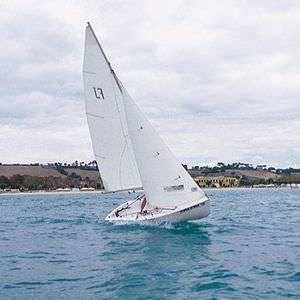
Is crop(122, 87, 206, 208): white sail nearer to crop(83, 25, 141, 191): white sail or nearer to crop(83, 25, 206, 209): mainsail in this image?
crop(83, 25, 206, 209): mainsail

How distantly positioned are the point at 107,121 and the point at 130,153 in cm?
274

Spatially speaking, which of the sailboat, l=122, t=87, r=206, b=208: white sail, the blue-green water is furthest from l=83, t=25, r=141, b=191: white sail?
the blue-green water

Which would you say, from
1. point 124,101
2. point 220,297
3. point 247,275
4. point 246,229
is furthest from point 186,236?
point 220,297

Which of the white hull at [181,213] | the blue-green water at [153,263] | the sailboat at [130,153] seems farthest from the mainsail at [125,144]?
the blue-green water at [153,263]

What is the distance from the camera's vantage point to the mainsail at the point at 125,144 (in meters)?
36.4

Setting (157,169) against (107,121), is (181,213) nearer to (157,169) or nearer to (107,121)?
(157,169)

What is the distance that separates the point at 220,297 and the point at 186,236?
53.3ft

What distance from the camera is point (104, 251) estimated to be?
27.2 metres

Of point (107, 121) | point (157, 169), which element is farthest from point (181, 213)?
point (107, 121)

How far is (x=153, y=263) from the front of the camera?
23.2m

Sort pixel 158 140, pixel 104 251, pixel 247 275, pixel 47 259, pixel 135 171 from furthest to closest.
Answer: pixel 135 171 → pixel 158 140 → pixel 104 251 → pixel 47 259 → pixel 247 275

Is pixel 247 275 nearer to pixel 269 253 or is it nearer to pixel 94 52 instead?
pixel 269 253

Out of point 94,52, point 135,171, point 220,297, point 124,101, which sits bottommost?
point 220,297

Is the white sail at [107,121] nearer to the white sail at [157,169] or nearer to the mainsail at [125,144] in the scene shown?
the mainsail at [125,144]
